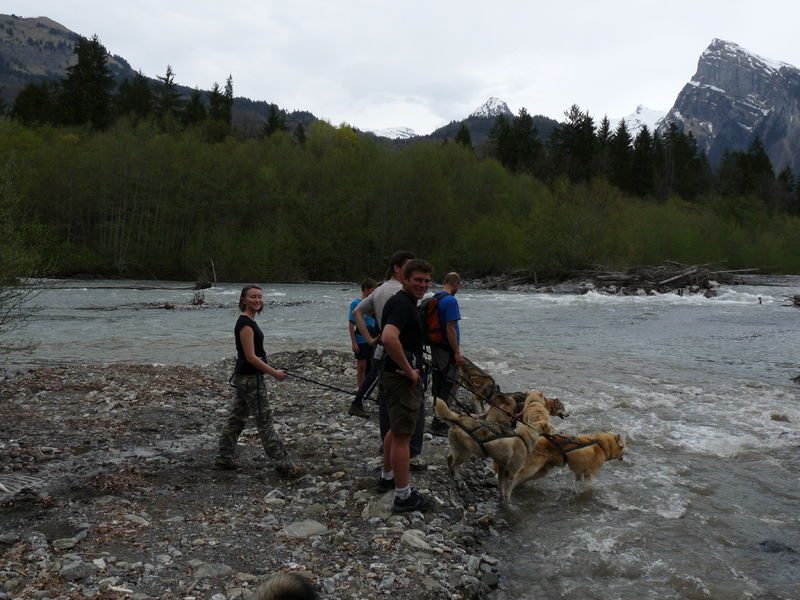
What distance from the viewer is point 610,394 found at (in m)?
11.1

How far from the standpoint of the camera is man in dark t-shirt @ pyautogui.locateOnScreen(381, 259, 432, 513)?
4.85 m

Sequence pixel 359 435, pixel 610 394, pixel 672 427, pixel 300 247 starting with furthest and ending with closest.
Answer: pixel 300 247 < pixel 610 394 < pixel 672 427 < pixel 359 435

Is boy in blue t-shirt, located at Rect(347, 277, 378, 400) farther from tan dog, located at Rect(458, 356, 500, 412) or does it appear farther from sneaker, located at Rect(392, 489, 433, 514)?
sneaker, located at Rect(392, 489, 433, 514)

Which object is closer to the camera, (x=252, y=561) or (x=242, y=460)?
(x=252, y=561)

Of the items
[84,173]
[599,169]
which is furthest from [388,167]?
[599,169]

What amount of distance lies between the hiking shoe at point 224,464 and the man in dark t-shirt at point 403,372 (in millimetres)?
1869

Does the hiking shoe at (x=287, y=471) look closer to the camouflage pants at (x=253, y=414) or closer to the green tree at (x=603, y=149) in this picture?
the camouflage pants at (x=253, y=414)

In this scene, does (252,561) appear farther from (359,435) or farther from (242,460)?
(359,435)

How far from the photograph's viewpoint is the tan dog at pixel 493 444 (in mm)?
6000

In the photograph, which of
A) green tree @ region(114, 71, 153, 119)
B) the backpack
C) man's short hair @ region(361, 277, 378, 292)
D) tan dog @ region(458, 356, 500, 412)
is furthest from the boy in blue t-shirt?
green tree @ region(114, 71, 153, 119)

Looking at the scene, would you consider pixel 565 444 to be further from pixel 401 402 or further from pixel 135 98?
pixel 135 98

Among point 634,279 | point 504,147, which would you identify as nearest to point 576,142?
point 504,147

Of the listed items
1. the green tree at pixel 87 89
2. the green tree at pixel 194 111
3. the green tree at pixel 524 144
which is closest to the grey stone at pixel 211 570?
the green tree at pixel 194 111

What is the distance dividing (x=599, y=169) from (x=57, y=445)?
79483 mm
